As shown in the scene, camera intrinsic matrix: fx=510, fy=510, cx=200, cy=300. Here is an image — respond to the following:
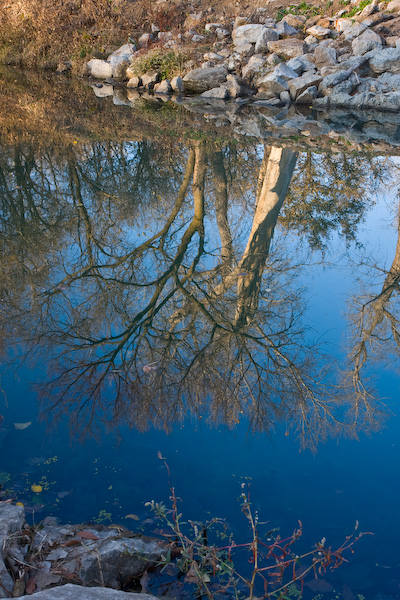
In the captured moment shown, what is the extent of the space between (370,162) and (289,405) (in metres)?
7.31

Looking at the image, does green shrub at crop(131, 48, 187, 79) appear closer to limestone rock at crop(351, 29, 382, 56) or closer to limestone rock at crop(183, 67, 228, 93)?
limestone rock at crop(183, 67, 228, 93)

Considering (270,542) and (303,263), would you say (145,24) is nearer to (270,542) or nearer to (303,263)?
(303,263)

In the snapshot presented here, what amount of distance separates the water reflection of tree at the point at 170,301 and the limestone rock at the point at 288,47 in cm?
854

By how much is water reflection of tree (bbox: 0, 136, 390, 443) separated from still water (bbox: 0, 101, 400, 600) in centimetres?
3

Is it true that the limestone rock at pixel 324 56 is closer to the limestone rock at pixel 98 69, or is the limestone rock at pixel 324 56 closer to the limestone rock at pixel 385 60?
the limestone rock at pixel 385 60

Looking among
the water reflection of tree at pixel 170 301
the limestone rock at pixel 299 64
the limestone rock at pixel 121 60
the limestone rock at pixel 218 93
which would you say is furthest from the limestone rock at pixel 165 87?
the water reflection of tree at pixel 170 301

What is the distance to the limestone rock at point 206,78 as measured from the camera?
16500 millimetres

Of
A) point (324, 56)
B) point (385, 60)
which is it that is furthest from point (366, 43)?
point (324, 56)

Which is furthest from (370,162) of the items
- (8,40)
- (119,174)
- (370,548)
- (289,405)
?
(8,40)

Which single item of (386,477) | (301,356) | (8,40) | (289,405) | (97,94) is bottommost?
(386,477)

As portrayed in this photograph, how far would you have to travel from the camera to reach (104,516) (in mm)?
3424

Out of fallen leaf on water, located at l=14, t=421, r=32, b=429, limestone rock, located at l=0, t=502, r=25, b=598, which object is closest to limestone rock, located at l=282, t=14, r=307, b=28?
fallen leaf on water, located at l=14, t=421, r=32, b=429

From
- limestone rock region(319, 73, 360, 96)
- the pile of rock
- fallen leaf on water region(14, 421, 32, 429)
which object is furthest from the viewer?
the pile of rock

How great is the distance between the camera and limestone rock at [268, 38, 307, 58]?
16406 mm
